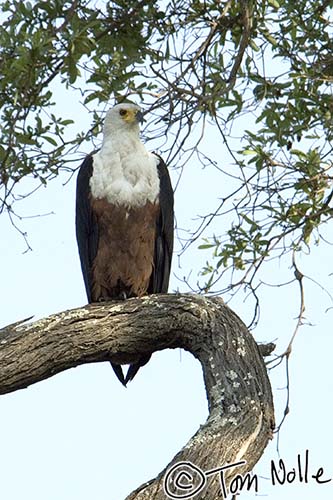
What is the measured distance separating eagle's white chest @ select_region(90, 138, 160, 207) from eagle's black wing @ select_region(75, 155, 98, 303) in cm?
4

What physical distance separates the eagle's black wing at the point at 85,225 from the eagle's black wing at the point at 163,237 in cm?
28

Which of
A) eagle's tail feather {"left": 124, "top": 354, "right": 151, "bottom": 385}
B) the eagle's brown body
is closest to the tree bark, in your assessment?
eagle's tail feather {"left": 124, "top": 354, "right": 151, "bottom": 385}

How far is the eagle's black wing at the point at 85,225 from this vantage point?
5.60m

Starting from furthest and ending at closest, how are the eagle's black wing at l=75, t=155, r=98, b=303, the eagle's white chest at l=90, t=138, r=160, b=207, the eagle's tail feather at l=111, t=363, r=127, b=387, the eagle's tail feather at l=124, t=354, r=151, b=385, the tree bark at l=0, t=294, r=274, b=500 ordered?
the eagle's black wing at l=75, t=155, r=98, b=303
the eagle's white chest at l=90, t=138, r=160, b=207
the eagle's tail feather at l=111, t=363, r=127, b=387
the eagle's tail feather at l=124, t=354, r=151, b=385
the tree bark at l=0, t=294, r=274, b=500

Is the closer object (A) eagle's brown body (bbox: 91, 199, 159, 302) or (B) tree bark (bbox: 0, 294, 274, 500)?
(B) tree bark (bbox: 0, 294, 274, 500)

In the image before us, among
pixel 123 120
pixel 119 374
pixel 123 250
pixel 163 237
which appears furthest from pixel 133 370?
pixel 123 120

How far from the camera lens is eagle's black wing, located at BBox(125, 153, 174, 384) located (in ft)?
18.4

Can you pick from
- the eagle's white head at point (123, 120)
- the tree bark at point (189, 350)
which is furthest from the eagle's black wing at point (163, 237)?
the tree bark at point (189, 350)

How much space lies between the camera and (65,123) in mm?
5367

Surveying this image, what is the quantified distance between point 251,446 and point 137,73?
2.24 metres

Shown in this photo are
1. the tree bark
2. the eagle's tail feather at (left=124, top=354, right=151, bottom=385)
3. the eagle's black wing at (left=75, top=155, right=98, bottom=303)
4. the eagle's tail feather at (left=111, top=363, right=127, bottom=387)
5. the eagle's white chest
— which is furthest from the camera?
the eagle's black wing at (left=75, top=155, right=98, bottom=303)

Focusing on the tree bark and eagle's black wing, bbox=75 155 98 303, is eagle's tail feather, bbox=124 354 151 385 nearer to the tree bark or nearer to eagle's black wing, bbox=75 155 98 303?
the tree bark

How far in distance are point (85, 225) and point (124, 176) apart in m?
0.30

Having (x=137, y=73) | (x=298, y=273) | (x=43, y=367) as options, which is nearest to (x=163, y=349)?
(x=43, y=367)
